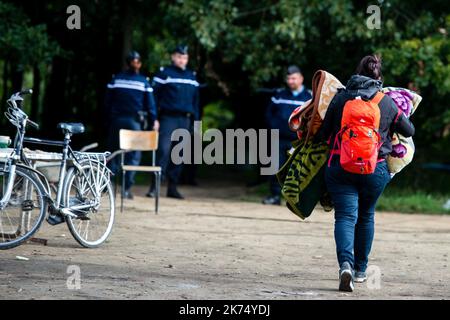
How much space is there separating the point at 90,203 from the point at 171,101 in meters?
5.79

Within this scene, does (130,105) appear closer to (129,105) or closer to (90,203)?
(129,105)

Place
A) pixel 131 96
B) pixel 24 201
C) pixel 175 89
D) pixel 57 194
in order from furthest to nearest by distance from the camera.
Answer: pixel 175 89
pixel 131 96
pixel 57 194
pixel 24 201

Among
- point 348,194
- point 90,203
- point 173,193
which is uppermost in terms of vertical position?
point 348,194

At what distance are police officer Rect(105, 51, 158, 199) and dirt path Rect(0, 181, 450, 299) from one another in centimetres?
135

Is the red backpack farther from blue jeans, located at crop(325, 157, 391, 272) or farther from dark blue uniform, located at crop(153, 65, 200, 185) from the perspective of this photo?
dark blue uniform, located at crop(153, 65, 200, 185)

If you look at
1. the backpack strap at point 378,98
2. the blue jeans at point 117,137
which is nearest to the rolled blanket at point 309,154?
the backpack strap at point 378,98

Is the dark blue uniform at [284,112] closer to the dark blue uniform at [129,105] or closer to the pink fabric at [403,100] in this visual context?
the dark blue uniform at [129,105]

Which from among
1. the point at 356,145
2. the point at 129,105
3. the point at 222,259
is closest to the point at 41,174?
the point at 222,259

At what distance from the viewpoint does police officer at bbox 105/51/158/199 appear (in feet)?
50.5

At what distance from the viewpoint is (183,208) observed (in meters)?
14.8

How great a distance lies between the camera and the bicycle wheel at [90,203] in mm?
10023

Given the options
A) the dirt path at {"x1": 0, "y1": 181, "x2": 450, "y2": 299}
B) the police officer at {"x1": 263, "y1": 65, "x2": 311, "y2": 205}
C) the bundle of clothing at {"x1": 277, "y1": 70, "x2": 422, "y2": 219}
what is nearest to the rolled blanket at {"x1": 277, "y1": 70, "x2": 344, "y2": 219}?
the bundle of clothing at {"x1": 277, "y1": 70, "x2": 422, "y2": 219}

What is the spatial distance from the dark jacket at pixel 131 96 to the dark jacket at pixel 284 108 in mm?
1734

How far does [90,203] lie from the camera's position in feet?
33.5
